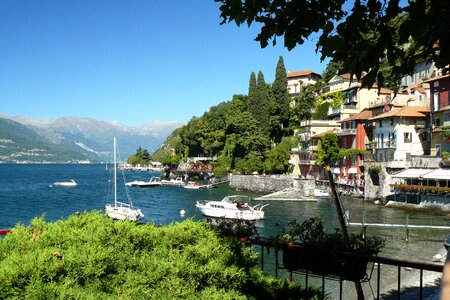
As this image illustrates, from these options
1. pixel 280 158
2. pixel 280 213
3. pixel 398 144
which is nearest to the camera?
pixel 280 213

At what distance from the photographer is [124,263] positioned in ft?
16.2

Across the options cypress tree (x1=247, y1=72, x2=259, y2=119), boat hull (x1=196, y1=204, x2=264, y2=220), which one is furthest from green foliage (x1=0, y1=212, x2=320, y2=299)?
cypress tree (x1=247, y1=72, x2=259, y2=119)

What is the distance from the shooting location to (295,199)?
54469mm

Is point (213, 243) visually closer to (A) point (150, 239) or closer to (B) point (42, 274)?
(A) point (150, 239)

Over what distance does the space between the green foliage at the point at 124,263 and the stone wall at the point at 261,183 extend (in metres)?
56.9

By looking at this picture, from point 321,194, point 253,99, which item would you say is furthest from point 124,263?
point 253,99

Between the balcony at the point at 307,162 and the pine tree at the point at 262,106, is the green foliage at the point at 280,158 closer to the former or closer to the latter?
the balcony at the point at 307,162

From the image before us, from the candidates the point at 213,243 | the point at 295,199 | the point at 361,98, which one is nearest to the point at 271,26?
the point at 213,243

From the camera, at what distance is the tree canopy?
3.42 meters

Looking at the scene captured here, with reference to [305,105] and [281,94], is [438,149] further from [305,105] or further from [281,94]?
[281,94]

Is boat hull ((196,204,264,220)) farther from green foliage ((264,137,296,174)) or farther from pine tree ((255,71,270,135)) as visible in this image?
pine tree ((255,71,270,135))

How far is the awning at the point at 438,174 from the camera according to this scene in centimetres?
4112

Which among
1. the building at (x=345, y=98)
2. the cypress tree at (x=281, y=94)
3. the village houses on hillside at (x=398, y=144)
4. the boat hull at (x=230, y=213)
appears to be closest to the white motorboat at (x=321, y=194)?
the village houses on hillside at (x=398, y=144)

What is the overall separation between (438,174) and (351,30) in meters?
43.6
